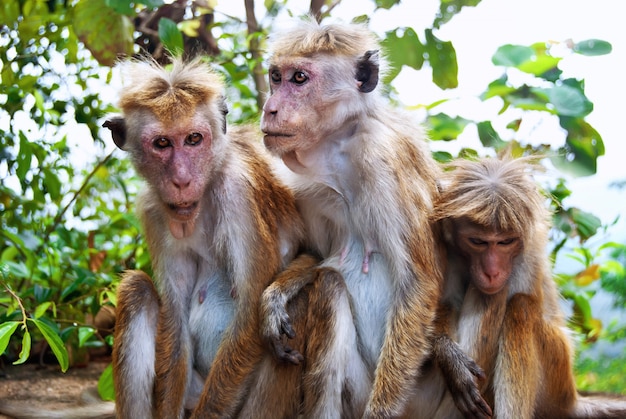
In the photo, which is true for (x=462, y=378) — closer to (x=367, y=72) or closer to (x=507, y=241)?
(x=507, y=241)

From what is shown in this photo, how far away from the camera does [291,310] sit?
482cm

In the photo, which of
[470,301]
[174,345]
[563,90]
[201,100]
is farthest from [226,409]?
[563,90]

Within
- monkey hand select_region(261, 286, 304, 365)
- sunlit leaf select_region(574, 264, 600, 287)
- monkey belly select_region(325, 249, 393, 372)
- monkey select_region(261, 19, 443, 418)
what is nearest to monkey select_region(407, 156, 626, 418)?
monkey select_region(261, 19, 443, 418)

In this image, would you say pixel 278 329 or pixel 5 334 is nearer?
pixel 5 334

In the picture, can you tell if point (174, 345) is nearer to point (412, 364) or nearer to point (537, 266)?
point (412, 364)

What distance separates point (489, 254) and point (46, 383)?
426cm

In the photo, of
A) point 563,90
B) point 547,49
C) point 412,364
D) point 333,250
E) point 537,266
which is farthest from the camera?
point 547,49

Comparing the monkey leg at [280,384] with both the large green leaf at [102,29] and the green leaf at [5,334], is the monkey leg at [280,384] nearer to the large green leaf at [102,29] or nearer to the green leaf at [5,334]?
the green leaf at [5,334]

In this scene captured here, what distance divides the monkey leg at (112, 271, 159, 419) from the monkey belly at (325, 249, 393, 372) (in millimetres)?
1414

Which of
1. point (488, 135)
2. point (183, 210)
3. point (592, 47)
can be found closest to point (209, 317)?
point (183, 210)

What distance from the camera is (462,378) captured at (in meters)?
4.45

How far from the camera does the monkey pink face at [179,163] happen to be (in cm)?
A: 452

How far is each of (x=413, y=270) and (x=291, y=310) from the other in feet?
2.87

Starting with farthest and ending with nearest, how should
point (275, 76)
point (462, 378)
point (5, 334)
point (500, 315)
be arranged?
point (275, 76) < point (500, 315) < point (462, 378) < point (5, 334)
